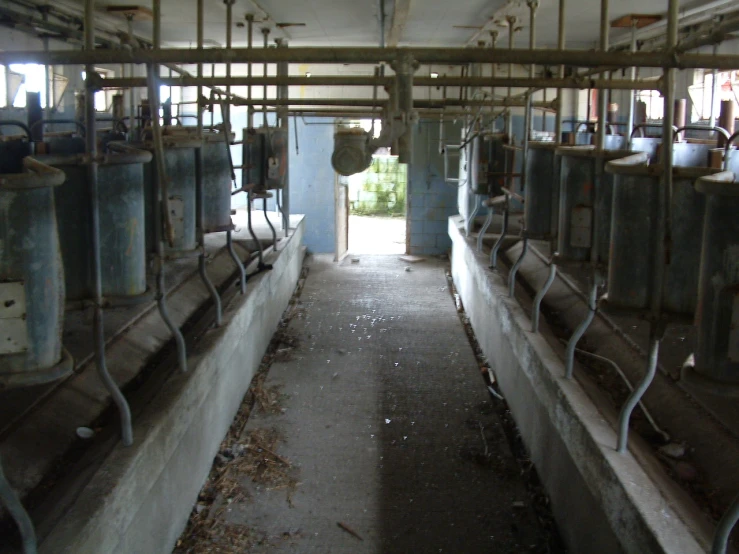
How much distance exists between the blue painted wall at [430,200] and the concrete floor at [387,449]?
375cm

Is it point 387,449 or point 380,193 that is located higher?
point 380,193

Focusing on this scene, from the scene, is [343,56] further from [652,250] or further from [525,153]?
[525,153]

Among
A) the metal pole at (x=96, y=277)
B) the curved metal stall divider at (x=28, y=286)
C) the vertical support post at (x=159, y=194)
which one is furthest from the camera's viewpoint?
the vertical support post at (x=159, y=194)

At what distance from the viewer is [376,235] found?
45.5 feet

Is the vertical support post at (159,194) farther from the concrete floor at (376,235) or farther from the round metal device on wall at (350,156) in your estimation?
the concrete floor at (376,235)

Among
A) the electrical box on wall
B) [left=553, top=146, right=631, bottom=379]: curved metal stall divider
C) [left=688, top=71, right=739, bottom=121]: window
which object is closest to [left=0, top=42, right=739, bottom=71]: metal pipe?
[left=553, top=146, right=631, bottom=379]: curved metal stall divider

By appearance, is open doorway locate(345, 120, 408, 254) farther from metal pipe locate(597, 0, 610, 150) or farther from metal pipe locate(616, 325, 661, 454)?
metal pipe locate(616, 325, 661, 454)

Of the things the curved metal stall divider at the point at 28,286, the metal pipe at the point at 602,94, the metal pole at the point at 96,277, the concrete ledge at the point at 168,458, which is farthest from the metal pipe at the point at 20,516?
the metal pipe at the point at 602,94

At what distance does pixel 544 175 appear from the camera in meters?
4.20

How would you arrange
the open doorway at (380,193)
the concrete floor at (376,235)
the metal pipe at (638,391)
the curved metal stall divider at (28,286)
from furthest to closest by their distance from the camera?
the open doorway at (380,193)
the concrete floor at (376,235)
the metal pipe at (638,391)
the curved metal stall divider at (28,286)

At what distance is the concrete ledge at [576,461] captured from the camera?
210cm

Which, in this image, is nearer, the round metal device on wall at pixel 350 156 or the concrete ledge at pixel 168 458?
the concrete ledge at pixel 168 458

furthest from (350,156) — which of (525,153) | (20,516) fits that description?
(20,516)

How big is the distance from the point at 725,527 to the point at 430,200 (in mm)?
8983
